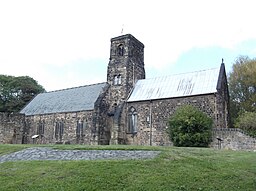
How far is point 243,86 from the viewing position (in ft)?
144

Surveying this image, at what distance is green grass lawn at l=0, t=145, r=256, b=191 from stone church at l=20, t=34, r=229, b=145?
666 inches

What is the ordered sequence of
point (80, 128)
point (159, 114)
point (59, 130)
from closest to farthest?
point (159, 114) → point (80, 128) → point (59, 130)

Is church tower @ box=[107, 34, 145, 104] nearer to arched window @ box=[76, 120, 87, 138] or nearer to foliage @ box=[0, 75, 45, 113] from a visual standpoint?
arched window @ box=[76, 120, 87, 138]

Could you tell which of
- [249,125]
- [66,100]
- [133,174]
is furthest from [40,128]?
[133,174]

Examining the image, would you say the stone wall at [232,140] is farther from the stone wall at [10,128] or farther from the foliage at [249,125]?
the stone wall at [10,128]

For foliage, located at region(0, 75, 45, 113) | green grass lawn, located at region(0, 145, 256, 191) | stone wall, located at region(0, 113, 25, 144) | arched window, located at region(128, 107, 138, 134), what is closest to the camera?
green grass lawn, located at region(0, 145, 256, 191)

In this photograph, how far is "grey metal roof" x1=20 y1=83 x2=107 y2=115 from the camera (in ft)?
134

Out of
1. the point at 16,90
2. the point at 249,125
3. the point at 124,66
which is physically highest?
the point at 124,66

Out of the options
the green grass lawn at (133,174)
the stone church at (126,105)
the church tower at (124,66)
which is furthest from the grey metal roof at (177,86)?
the green grass lawn at (133,174)

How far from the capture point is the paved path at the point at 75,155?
15924 mm

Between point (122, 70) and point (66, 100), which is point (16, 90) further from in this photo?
point (122, 70)

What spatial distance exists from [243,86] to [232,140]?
17.9m

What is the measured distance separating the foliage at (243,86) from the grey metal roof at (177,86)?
1028 cm

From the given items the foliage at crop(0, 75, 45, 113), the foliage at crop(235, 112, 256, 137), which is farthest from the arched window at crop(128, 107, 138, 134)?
the foliage at crop(0, 75, 45, 113)
